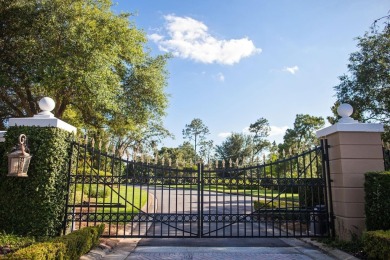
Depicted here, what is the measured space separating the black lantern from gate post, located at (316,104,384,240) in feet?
19.8

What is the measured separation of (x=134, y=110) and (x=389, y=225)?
42.2 feet

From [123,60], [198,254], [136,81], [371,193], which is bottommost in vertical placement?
[198,254]

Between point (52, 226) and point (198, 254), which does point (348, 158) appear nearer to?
point (198, 254)

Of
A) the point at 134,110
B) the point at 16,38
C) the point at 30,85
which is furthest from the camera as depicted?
the point at 134,110

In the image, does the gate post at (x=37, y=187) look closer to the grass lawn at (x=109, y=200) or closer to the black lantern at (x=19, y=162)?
the black lantern at (x=19, y=162)

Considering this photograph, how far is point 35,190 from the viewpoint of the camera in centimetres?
594

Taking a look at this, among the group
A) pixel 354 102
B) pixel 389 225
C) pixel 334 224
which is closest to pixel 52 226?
pixel 334 224

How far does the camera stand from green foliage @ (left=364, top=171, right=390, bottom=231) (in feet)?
17.8

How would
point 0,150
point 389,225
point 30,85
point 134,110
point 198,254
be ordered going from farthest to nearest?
point 134,110 < point 30,85 < point 0,150 < point 198,254 < point 389,225

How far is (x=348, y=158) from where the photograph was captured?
20.3 ft

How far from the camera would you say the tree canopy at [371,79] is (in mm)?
16812

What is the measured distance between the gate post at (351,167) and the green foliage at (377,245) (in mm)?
1000

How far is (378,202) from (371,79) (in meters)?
13.7

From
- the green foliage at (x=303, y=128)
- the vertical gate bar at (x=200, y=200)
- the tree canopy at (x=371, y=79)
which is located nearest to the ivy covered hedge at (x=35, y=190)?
the vertical gate bar at (x=200, y=200)
